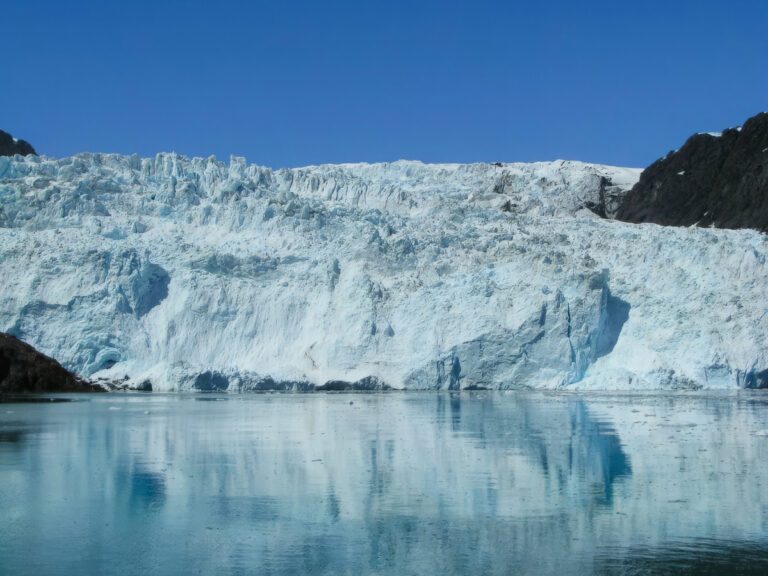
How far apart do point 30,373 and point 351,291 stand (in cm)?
925

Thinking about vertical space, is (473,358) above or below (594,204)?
below

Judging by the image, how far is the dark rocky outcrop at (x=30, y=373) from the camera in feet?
84.1

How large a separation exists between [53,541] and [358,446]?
18.1 feet

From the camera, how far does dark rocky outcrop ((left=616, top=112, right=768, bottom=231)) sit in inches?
1390

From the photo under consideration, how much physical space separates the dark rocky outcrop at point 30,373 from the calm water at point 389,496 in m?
11.1

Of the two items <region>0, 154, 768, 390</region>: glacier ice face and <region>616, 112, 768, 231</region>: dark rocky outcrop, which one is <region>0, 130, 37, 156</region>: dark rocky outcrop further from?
<region>616, 112, 768, 231</region>: dark rocky outcrop

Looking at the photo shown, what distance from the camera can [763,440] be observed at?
11.6 meters

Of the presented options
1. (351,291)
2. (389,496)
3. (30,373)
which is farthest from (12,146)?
(389,496)

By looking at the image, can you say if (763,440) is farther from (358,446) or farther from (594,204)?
(594,204)

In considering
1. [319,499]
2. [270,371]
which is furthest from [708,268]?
[319,499]

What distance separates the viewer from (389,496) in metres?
8.07

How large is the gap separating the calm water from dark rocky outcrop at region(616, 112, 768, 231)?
22.1 metres

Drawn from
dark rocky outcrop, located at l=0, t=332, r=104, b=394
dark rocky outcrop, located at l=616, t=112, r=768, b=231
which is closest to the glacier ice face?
dark rocky outcrop, located at l=0, t=332, r=104, b=394

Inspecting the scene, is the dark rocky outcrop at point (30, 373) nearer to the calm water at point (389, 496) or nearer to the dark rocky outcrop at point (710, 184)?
the calm water at point (389, 496)
